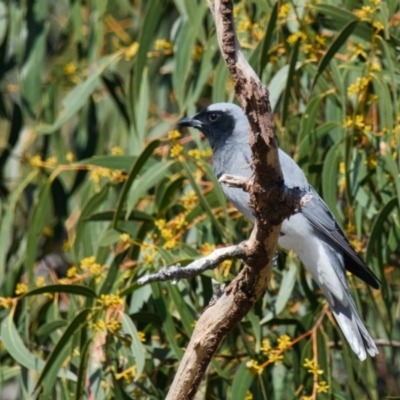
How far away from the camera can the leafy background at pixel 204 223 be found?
150 inches

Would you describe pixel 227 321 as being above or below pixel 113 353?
above

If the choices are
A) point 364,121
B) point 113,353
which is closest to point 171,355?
point 113,353

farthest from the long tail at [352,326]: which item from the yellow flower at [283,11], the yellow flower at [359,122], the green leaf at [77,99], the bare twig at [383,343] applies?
the green leaf at [77,99]

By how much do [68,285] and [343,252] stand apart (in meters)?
1.13

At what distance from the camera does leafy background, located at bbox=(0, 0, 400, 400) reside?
3.81m

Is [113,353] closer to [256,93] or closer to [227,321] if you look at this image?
[227,321]

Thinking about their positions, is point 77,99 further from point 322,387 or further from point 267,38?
point 322,387

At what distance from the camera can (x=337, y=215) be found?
4.06 metres

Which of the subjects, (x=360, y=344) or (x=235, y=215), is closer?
(x=360, y=344)

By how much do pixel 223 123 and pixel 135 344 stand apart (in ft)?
3.51

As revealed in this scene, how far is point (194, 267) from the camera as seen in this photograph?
2.91 meters

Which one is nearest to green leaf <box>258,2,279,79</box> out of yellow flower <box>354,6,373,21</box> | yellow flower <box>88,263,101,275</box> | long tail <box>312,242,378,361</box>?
yellow flower <box>354,6,373,21</box>

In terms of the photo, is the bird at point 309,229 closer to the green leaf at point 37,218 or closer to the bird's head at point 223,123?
the bird's head at point 223,123

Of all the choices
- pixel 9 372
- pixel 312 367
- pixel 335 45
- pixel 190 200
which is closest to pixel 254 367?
pixel 312 367
